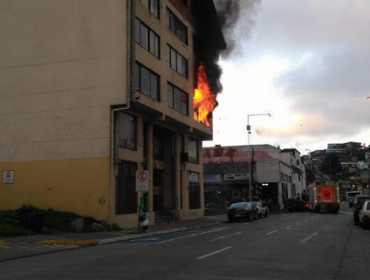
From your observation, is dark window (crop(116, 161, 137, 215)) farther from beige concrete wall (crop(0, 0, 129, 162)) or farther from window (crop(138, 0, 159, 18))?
window (crop(138, 0, 159, 18))

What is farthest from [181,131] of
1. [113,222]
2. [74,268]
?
[74,268]

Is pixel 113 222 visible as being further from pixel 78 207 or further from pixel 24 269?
pixel 24 269

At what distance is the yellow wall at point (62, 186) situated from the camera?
2317 centimetres

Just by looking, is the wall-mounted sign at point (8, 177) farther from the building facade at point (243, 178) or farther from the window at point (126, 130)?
the building facade at point (243, 178)

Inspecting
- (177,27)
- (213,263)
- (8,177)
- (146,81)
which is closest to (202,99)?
(177,27)

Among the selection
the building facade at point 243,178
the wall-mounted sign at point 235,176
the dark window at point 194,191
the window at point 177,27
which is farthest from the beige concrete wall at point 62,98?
the wall-mounted sign at point 235,176

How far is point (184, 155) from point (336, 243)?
1931 cm

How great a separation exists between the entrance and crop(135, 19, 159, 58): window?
29.2 ft

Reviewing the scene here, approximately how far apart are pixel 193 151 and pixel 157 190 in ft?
20.1

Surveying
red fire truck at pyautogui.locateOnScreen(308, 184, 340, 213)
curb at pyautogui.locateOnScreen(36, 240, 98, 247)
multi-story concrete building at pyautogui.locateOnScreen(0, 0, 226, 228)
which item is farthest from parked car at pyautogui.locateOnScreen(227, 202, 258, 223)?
curb at pyautogui.locateOnScreen(36, 240, 98, 247)

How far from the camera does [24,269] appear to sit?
10398 millimetres

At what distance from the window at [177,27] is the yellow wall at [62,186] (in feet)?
42.9

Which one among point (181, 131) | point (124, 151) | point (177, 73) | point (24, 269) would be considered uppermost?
point (177, 73)

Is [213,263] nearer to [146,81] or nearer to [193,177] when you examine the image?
[146,81]
